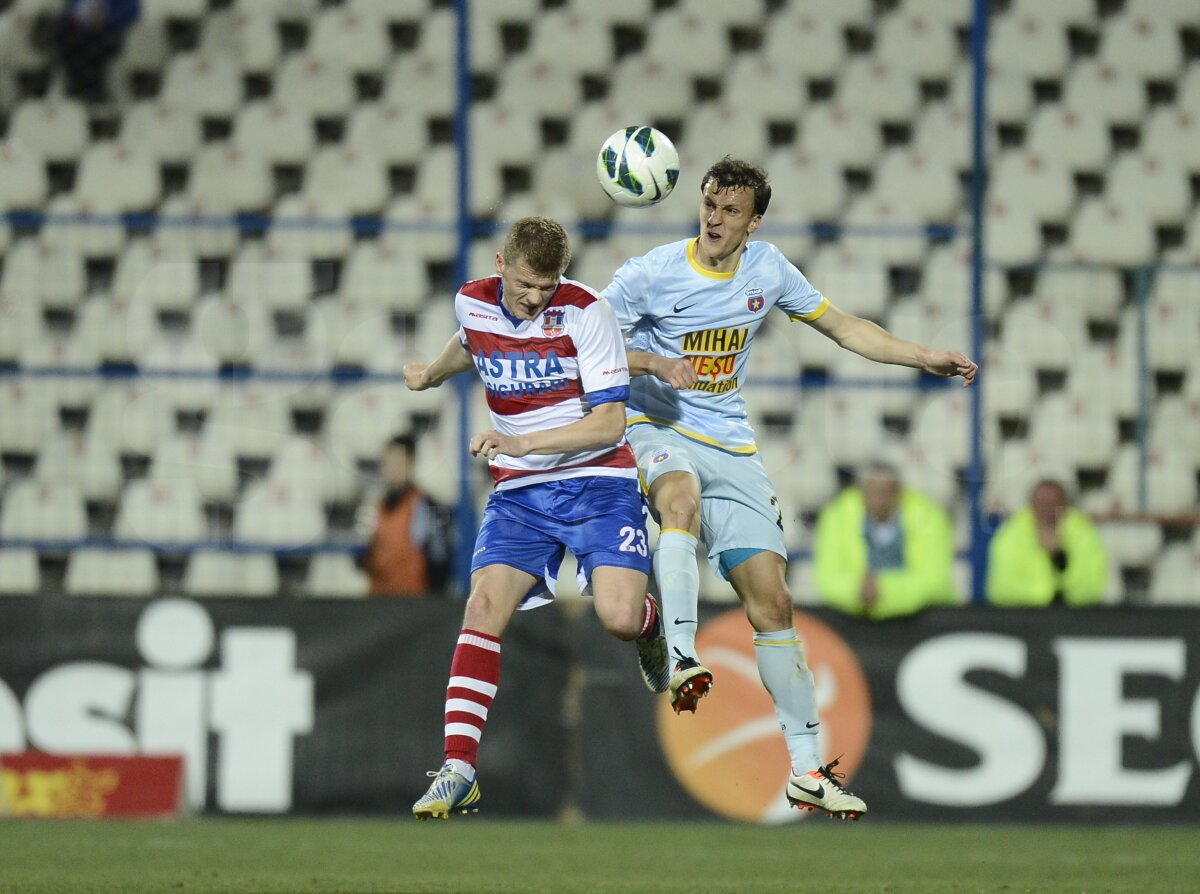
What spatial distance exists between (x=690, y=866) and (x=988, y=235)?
656cm

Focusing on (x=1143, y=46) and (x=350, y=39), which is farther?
(x=1143, y=46)

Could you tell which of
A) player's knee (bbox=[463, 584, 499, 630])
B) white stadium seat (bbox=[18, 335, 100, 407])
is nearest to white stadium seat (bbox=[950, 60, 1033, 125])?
white stadium seat (bbox=[18, 335, 100, 407])

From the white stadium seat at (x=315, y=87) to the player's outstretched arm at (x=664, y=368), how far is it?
23.2ft

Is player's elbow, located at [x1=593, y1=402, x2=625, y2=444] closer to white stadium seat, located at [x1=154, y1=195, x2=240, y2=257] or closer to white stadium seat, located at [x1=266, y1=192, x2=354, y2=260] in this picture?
white stadium seat, located at [x1=266, y1=192, x2=354, y2=260]

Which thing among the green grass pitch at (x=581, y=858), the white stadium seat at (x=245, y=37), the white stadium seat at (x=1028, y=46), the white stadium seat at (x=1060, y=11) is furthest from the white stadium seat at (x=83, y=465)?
the white stadium seat at (x=1060, y=11)

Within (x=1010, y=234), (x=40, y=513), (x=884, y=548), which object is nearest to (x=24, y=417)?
(x=40, y=513)

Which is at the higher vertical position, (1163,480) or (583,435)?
(583,435)

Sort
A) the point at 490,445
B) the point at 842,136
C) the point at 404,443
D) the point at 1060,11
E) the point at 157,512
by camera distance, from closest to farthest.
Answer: the point at 490,445 → the point at 404,443 → the point at 157,512 → the point at 842,136 → the point at 1060,11

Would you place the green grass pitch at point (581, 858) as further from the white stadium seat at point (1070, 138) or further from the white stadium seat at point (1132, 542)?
the white stadium seat at point (1070, 138)

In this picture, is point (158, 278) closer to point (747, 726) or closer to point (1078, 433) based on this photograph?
point (747, 726)

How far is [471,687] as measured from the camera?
21.9 ft

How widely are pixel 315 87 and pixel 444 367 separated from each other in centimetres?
709

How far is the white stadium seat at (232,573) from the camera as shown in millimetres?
11453

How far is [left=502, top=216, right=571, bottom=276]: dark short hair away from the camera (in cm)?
641
